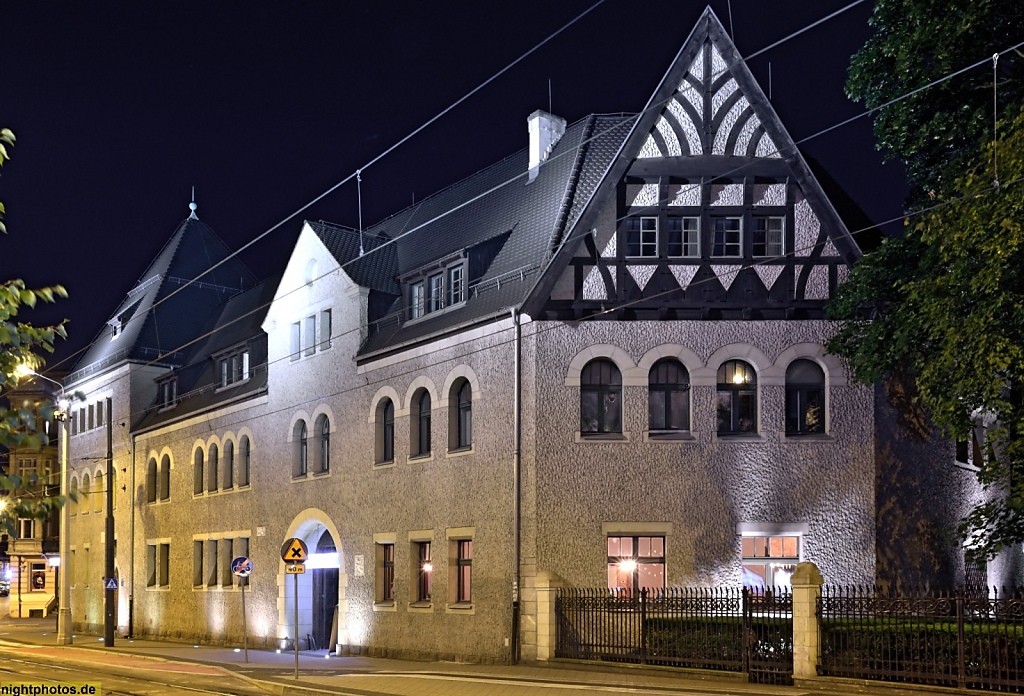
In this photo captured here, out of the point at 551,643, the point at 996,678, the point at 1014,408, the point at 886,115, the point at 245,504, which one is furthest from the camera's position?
the point at 245,504

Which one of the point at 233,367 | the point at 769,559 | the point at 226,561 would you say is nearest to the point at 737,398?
the point at 769,559

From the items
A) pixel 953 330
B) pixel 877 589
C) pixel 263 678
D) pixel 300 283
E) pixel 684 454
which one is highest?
pixel 300 283

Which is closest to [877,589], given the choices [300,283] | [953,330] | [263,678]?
[953,330]

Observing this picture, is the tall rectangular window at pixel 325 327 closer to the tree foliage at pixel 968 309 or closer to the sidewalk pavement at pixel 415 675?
the sidewalk pavement at pixel 415 675

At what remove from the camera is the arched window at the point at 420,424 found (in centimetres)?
2812

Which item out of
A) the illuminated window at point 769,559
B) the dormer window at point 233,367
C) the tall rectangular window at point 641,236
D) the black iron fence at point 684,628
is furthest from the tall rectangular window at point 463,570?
the dormer window at point 233,367

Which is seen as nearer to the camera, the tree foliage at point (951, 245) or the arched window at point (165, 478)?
the tree foliage at point (951, 245)

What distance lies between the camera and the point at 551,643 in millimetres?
22969

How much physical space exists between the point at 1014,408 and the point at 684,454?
250 inches

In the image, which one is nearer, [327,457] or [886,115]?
[886,115]

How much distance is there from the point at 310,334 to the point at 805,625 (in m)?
18.1

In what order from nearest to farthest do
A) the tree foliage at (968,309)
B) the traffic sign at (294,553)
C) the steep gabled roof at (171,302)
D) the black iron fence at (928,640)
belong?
the black iron fence at (928,640) < the tree foliage at (968,309) < the traffic sign at (294,553) < the steep gabled roof at (171,302)

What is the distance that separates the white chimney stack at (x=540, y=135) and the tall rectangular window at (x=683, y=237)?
589cm

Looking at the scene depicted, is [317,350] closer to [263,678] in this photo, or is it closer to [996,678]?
[263,678]
